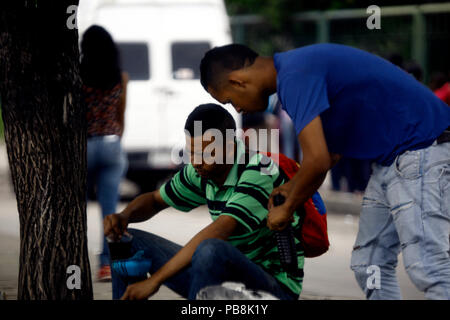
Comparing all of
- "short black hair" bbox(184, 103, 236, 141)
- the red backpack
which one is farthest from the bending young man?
the red backpack

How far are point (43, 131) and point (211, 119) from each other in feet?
2.75

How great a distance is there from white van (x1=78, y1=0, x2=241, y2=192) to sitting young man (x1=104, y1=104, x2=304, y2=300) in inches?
262

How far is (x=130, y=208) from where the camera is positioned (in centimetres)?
439

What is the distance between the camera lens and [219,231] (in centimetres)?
384

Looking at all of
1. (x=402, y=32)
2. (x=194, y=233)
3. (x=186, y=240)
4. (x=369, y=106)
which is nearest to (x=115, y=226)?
(x=369, y=106)

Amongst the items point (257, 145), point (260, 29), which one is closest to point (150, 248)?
point (257, 145)

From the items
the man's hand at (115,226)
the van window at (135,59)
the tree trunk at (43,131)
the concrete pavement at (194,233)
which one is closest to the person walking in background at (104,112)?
the concrete pavement at (194,233)

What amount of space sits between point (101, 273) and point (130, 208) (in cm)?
202

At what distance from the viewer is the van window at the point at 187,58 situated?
11031 millimetres

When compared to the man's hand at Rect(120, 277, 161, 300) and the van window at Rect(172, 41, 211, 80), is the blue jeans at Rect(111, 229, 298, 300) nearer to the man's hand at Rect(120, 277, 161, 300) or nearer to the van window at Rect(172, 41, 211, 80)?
the man's hand at Rect(120, 277, 161, 300)

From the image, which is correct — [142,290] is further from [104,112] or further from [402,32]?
[402,32]

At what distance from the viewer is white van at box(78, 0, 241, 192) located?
36.0 ft

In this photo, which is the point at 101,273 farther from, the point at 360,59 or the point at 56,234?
the point at 360,59

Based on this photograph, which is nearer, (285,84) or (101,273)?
(285,84)
